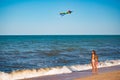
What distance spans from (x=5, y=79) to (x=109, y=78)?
20.5 ft

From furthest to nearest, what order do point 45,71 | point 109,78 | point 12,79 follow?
point 45,71 → point 12,79 → point 109,78

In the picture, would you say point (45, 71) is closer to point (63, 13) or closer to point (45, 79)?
point (45, 79)

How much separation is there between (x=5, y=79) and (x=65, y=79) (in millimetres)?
4035

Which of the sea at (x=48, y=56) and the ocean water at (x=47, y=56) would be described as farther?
the ocean water at (x=47, y=56)

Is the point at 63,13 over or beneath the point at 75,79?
over

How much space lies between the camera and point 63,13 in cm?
1413

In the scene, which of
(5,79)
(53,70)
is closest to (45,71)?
(53,70)

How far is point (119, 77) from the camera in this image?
13.9 meters

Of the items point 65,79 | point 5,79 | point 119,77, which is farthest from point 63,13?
point 5,79

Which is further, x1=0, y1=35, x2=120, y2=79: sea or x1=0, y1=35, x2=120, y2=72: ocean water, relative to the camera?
x1=0, y1=35, x2=120, y2=72: ocean water

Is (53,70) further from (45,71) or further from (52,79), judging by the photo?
(52,79)

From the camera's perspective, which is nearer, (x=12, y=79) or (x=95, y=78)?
(x=95, y=78)

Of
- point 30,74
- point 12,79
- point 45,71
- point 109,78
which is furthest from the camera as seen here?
point 45,71

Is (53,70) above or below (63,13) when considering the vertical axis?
below
